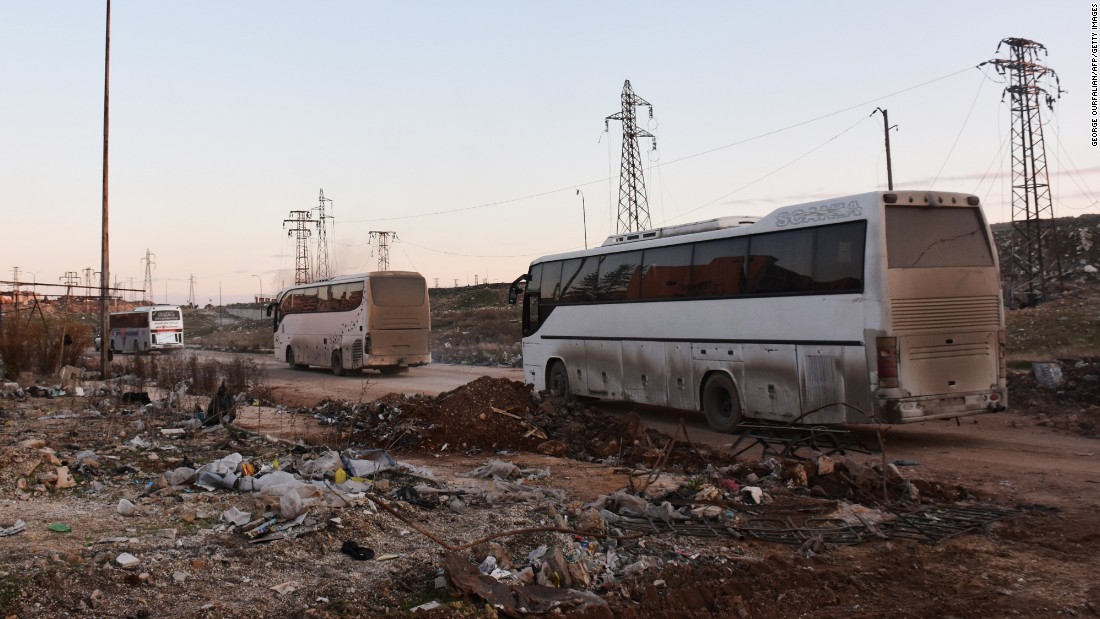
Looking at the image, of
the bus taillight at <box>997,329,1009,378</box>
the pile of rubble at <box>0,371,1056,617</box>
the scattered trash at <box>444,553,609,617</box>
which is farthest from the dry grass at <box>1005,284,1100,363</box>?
the scattered trash at <box>444,553,609,617</box>

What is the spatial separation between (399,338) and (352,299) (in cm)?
194

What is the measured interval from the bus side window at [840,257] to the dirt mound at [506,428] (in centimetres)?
279

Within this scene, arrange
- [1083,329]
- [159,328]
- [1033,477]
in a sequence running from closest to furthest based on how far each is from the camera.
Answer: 1. [1033,477]
2. [1083,329]
3. [159,328]

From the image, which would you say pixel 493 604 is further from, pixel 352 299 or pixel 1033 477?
pixel 352 299

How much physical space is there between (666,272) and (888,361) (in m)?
4.62

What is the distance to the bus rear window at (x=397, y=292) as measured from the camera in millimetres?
25391

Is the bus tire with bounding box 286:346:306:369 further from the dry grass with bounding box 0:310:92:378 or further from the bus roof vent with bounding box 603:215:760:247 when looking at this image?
the bus roof vent with bounding box 603:215:760:247

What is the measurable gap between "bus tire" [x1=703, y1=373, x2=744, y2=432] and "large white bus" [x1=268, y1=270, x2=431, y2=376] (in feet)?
46.1

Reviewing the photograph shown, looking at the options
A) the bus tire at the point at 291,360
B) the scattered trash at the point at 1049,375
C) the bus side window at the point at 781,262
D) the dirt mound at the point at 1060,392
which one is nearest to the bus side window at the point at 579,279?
the bus side window at the point at 781,262

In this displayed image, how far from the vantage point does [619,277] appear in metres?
15.4

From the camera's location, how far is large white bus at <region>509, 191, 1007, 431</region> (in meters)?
10.6

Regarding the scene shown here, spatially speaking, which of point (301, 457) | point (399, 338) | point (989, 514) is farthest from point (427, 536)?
point (399, 338)

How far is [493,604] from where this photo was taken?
5176mm

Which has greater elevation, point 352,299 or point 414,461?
point 352,299
